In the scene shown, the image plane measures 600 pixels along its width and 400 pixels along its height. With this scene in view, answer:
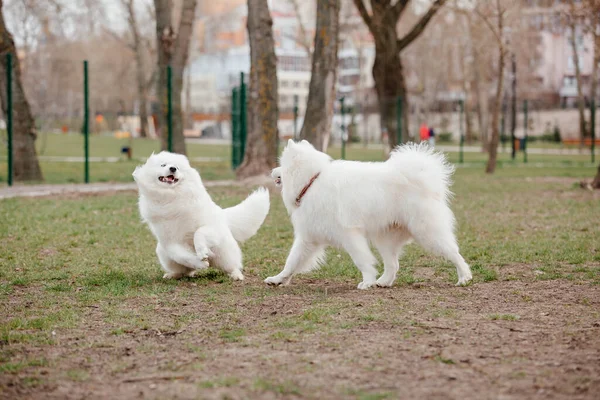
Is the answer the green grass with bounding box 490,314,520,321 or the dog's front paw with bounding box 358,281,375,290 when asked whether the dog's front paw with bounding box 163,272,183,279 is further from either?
the green grass with bounding box 490,314,520,321

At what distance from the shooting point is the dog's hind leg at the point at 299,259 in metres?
7.38

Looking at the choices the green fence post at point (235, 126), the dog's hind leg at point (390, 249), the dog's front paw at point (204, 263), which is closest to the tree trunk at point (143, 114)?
the green fence post at point (235, 126)

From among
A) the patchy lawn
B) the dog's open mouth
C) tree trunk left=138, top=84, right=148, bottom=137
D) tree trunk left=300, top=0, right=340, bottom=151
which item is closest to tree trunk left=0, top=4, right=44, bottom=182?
tree trunk left=300, top=0, right=340, bottom=151

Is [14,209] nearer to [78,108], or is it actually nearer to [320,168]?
[320,168]

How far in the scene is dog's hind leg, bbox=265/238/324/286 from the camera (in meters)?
7.38

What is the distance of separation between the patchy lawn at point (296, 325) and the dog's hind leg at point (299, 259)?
14 cm

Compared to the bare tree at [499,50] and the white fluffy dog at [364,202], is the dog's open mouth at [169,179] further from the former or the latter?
the bare tree at [499,50]

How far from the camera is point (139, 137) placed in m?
51.4

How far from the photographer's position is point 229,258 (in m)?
7.77

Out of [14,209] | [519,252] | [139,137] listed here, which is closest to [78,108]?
[139,137]

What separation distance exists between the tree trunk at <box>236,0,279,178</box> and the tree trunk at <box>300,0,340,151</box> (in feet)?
2.40

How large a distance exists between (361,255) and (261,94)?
10.6m

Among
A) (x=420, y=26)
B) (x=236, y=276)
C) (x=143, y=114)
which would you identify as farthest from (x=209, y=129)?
(x=236, y=276)

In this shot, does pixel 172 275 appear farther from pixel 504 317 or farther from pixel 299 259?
pixel 504 317
